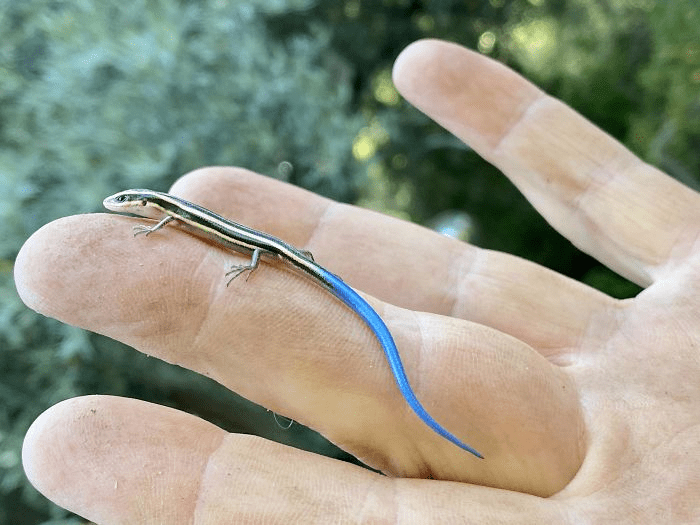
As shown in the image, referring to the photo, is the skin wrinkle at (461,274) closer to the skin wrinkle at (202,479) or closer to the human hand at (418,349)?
the human hand at (418,349)

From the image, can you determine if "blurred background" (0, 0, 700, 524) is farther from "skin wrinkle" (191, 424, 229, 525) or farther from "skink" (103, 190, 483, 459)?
"skin wrinkle" (191, 424, 229, 525)

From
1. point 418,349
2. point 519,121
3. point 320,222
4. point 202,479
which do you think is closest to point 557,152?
point 519,121

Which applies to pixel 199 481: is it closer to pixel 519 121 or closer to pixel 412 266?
pixel 412 266

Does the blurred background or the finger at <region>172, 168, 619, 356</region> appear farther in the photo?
the blurred background

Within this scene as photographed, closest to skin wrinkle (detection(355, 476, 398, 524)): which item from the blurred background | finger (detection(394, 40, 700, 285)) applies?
finger (detection(394, 40, 700, 285))

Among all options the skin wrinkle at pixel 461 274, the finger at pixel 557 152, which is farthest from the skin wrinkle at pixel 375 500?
the finger at pixel 557 152
